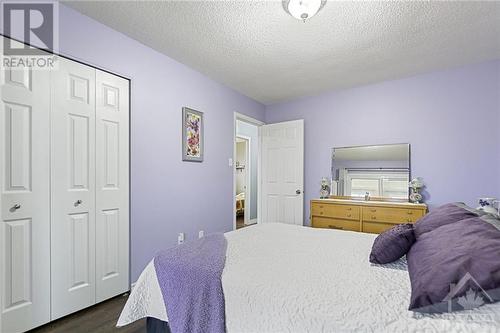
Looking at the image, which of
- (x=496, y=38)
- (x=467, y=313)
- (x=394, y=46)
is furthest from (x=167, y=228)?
(x=496, y=38)

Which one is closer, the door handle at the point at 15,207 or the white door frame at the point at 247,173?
the door handle at the point at 15,207

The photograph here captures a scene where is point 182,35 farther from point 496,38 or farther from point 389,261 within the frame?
point 496,38

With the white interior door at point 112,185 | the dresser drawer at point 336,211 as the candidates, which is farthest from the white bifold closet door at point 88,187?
the dresser drawer at point 336,211

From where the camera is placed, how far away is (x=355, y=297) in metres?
1.04

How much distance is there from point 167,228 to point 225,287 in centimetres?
187

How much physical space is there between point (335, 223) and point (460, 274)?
2811mm

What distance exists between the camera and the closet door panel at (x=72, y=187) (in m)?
1.98

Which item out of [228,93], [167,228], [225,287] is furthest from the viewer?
[228,93]

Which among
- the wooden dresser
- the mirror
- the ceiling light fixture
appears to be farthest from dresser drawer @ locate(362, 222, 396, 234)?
the ceiling light fixture

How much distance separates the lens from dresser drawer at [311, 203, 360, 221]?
3.48 metres

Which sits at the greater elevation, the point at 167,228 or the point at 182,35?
the point at 182,35

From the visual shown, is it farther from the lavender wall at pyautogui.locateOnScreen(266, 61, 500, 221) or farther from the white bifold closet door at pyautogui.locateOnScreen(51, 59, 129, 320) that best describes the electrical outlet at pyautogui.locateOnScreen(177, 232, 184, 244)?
the lavender wall at pyautogui.locateOnScreen(266, 61, 500, 221)

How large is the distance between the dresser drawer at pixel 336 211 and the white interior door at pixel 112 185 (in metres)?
2.57

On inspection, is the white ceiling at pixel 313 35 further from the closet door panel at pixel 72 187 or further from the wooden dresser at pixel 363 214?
the wooden dresser at pixel 363 214
